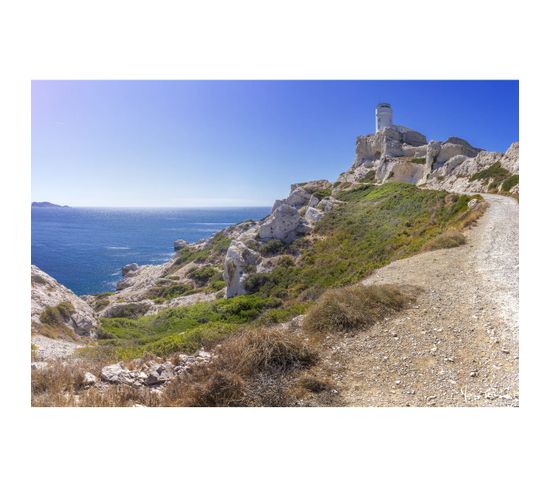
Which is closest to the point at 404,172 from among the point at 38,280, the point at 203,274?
the point at 203,274

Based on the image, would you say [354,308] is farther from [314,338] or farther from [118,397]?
[118,397]

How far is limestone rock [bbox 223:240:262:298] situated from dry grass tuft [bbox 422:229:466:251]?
22.6 ft

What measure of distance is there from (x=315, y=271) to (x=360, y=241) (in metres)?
2.88

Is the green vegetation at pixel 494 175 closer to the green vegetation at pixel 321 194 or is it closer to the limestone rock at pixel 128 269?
the green vegetation at pixel 321 194

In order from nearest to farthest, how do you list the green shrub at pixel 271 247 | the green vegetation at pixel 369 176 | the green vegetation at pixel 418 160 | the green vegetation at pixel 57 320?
the green vegetation at pixel 57 320 → the green shrub at pixel 271 247 → the green vegetation at pixel 418 160 → the green vegetation at pixel 369 176

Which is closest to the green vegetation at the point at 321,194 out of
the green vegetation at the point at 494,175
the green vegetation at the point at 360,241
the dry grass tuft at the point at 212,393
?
the green vegetation at the point at 360,241

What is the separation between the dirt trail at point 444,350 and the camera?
3682mm

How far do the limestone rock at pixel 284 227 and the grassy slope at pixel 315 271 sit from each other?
878 millimetres

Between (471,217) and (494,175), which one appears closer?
(471,217)

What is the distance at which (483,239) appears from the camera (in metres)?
8.91

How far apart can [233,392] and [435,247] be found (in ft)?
24.4

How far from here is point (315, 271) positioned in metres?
11.9

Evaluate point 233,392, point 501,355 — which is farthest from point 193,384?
point 501,355
